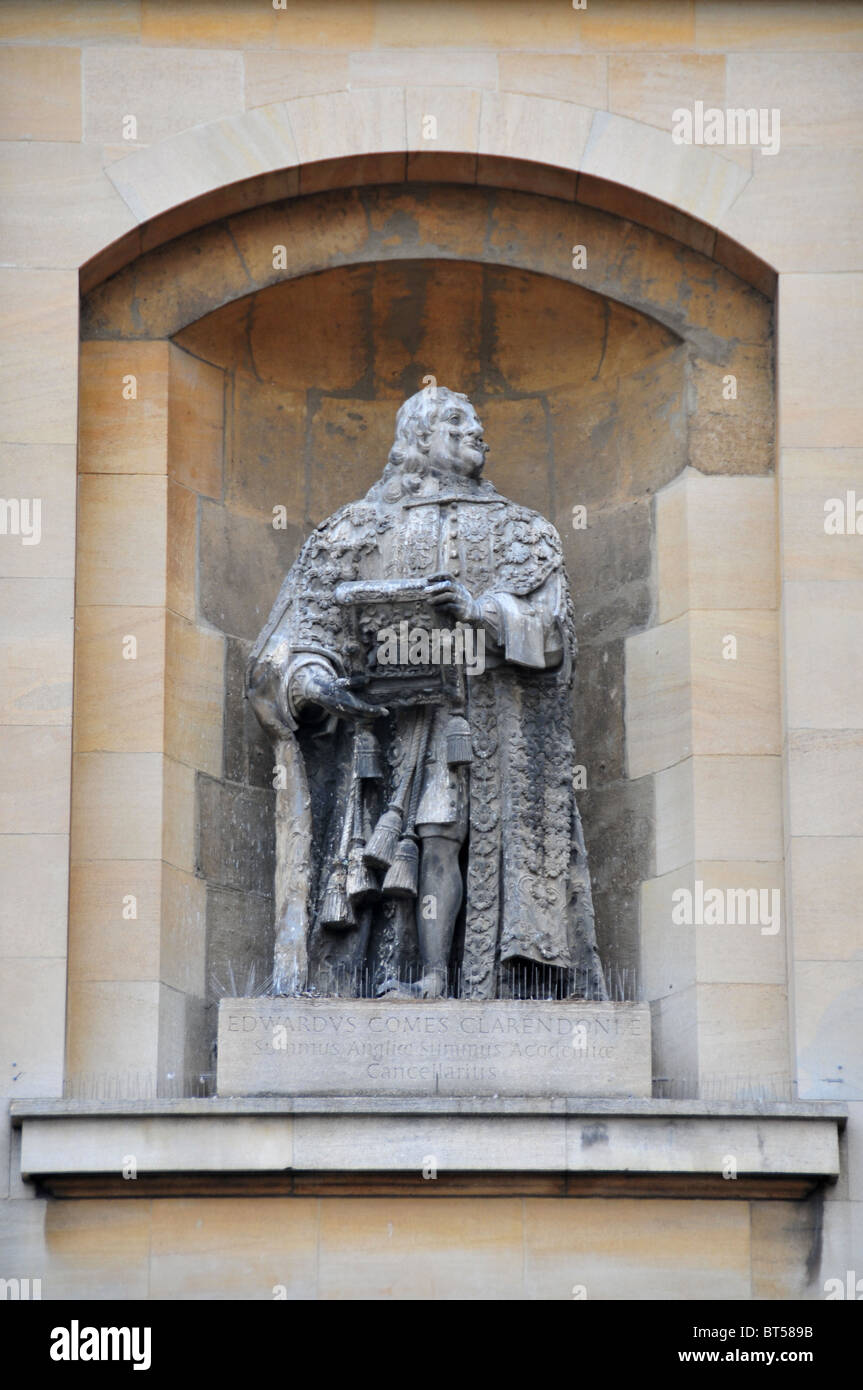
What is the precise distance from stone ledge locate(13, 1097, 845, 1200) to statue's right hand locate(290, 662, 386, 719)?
178cm

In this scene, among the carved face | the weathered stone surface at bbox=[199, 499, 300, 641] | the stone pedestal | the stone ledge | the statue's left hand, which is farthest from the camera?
the weathered stone surface at bbox=[199, 499, 300, 641]

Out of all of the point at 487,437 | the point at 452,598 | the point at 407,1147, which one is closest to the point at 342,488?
the point at 487,437

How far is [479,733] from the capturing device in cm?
1495

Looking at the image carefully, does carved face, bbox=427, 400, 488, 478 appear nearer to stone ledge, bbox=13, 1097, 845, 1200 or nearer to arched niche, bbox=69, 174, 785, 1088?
arched niche, bbox=69, 174, 785, 1088

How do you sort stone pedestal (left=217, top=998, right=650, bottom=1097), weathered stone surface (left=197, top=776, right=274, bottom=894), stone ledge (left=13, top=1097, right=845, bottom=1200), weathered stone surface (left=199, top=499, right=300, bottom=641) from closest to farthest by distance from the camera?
stone ledge (left=13, top=1097, right=845, bottom=1200) → stone pedestal (left=217, top=998, right=650, bottom=1097) → weathered stone surface (left=197, top=776, right=274, bottom=894) → weathered stone surface (left=199, top=499, right=300, bottom=641)

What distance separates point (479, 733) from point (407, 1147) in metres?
1.94

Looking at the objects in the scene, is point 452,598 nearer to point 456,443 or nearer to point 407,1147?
point 456,443

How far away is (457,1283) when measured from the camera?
13859mm

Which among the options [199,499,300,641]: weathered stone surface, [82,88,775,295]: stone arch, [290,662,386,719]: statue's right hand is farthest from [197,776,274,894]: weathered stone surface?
[82,88,775,295]: stone arch

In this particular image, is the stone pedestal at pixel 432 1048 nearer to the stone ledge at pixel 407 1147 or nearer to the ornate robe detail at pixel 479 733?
the stone ledge at pixel 407 1147

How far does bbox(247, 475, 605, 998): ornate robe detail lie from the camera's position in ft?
48.4

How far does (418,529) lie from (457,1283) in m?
3.24

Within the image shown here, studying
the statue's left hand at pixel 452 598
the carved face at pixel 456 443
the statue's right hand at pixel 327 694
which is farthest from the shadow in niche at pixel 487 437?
the statue's left hand at pixel 452 598

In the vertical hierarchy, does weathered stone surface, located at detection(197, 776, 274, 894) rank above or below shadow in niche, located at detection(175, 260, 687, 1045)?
below
